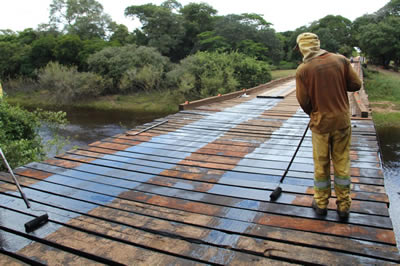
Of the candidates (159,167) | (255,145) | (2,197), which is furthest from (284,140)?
(2,197)

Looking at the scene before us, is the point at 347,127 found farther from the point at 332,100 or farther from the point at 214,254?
the point at 214,254

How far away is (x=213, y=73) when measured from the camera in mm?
21641

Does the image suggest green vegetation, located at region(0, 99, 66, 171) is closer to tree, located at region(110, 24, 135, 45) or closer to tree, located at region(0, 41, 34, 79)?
tree, located at region(0, 41, 34, 79)

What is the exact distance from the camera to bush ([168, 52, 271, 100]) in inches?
838

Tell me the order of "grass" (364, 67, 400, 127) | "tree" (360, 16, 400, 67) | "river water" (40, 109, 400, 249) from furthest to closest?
"tree" (360, 16, 400, 67) → "grass" (364, 67, 400, 127) → "river water" (40, 109, 400, 249)

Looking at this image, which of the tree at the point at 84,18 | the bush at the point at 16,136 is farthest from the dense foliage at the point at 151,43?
the bush at the point at 16,136

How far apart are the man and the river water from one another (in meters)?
4.97

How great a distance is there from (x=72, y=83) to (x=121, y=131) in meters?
10.9

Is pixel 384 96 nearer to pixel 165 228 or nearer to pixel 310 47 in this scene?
pixel 310 47

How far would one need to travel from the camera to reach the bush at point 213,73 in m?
21.3

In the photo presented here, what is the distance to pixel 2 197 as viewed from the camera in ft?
10.4

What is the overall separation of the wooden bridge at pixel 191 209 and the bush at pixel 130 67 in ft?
66.6

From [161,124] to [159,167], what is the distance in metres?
2.61

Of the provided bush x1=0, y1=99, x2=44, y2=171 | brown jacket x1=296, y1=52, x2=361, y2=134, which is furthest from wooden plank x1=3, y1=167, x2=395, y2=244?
bush x1=0, y1=99, x2=44, y2=171
